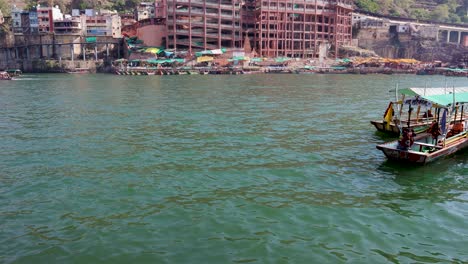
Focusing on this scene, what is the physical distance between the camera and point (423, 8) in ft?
474

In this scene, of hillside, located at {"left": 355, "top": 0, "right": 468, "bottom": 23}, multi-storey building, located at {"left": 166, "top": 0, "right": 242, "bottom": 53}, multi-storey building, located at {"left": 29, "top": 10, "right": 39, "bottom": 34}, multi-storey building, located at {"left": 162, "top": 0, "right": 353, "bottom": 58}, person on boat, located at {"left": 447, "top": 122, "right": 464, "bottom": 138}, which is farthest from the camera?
hillside, located at {"left": 355, "top": 0, "right": 468, "bottom": 23}

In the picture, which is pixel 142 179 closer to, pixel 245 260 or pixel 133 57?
pixel 245 260

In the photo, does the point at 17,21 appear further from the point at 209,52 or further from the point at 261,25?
the point at 261,25

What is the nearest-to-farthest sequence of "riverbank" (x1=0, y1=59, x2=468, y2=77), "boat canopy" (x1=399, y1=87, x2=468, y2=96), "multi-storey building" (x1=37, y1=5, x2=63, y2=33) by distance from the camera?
"boat canopy" (x1=399, y1=87, x2=468, y2=96), "riverbank" (x1=0, y1=59, x2=468, y2=77), "multi-storey building" (x1=37, y1=5, x2=63, y2=33)

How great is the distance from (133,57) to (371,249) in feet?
269

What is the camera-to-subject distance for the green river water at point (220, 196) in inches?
369

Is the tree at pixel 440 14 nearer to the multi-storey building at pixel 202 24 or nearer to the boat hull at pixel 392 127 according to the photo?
the multi-storey building at pixel 202 24

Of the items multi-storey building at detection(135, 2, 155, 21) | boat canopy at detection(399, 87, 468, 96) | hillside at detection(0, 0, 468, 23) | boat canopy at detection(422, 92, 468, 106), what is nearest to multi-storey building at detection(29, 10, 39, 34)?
multi-storey building at detection(135, 2, 155, 21)

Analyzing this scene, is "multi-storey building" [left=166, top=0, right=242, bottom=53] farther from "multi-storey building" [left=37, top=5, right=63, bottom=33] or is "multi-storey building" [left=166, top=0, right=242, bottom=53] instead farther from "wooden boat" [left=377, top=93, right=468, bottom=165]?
"wooden boat" [left=377, top=93, right=468, bottom=165]

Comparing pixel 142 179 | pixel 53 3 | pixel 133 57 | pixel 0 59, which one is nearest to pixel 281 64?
pixel 133 57

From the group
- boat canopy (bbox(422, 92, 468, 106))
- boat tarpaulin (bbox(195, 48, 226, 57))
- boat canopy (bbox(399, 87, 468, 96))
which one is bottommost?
boat canopy (bbox(422, 92, 468, 106))

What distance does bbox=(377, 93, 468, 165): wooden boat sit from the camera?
1553cm

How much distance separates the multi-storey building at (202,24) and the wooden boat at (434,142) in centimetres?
7214

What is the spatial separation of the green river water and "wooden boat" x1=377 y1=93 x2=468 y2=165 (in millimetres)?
407
